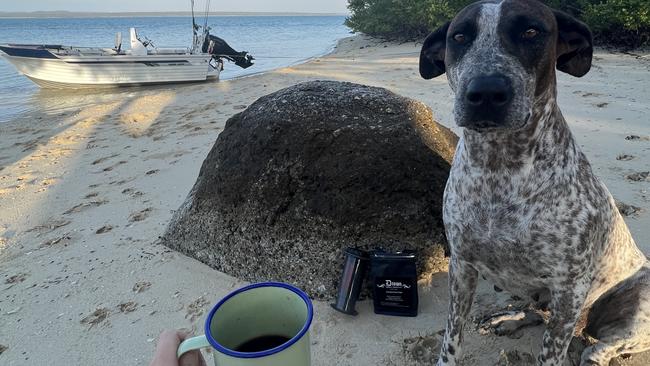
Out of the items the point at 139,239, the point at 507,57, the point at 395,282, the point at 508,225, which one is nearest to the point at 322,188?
the point at 395,282

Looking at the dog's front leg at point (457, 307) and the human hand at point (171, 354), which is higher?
the human hand at point (171, 354)

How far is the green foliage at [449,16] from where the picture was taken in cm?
1155

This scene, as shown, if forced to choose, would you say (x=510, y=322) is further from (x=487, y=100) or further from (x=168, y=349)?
(x=168, y=349)

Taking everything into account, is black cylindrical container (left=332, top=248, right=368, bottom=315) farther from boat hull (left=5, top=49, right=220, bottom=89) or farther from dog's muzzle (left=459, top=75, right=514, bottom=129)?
boat hull (left=5, top=49, right=220, bottom=89)

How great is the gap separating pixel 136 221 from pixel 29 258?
1.07 metres

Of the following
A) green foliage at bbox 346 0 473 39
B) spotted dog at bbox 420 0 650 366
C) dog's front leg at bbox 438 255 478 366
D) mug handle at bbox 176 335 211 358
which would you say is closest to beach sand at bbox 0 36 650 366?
dog's front leg at bbox 438 255 478 366

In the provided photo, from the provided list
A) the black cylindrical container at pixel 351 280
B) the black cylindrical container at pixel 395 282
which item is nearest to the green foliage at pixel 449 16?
the black cylindrical container at pixel 395 282

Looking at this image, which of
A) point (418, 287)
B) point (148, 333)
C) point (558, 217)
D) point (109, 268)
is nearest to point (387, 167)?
point (418, 287)

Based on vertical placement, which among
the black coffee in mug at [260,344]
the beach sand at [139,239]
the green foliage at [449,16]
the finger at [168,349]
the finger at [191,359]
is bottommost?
the beach sand at [139,239]

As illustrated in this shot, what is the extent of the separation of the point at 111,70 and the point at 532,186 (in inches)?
685

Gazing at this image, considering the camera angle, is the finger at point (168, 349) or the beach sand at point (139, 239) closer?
the finger at point (168, 349)

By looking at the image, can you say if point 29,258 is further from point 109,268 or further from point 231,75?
point 231,75

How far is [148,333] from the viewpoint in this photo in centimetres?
328

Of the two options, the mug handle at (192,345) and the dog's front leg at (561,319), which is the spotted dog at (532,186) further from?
the mug handle at (192,345)
